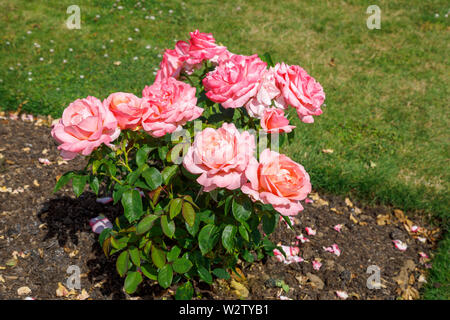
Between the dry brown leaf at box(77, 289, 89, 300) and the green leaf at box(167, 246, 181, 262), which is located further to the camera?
the dry brown leaf at box(77, 289, 89, 300)

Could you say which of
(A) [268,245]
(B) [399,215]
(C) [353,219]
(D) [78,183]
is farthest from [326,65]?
(D) [78,183]

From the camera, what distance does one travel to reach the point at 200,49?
5.67ft

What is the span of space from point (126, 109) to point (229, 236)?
0.69m

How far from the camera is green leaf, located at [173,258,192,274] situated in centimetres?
181

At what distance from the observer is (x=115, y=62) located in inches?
192

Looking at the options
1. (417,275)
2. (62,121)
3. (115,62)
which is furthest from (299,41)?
(62,121)

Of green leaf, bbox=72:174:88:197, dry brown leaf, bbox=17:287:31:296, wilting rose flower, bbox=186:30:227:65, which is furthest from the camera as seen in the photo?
dry brown leaf, bbox=17:287:31:296

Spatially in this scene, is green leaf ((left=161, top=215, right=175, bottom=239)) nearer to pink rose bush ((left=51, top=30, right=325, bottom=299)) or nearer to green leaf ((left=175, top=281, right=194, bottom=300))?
pink rose bush ((left=51, top=30, right=325, bottom=299))

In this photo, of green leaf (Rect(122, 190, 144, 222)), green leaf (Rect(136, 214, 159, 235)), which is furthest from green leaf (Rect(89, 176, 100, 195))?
green leaf (Rect(136, 214, 159, 235))

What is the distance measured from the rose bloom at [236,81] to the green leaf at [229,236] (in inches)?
21.2

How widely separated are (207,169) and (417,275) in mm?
2068

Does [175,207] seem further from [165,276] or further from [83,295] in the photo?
[83,295]

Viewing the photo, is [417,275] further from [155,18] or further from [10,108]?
→ [155,18]

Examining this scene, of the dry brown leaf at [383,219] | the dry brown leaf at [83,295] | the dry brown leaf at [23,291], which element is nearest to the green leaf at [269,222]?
the dry brown leaf at [83,295]
